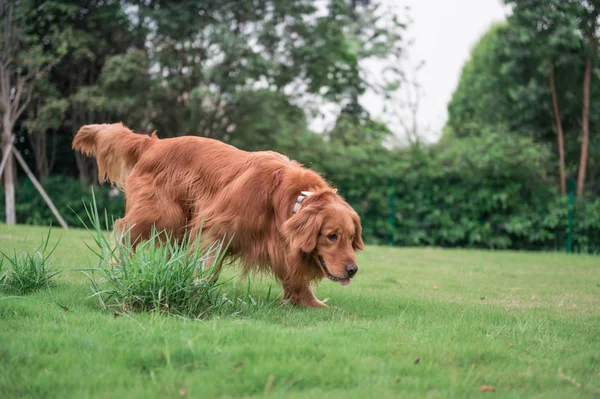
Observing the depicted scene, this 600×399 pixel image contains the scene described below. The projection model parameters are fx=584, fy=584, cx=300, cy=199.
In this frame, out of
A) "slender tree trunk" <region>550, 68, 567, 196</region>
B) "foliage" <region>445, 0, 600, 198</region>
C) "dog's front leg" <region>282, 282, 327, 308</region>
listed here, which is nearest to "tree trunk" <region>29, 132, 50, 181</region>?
"foliage" <region>445, 0, 600, 198</region>

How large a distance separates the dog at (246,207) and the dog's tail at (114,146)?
1cm

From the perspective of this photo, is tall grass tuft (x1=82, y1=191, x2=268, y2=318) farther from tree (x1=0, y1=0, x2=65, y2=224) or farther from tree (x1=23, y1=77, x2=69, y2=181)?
tree (x1=23, y1=77, x2=69, y2=181)

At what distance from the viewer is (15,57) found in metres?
16.3

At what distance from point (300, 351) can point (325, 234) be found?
5.05 feet

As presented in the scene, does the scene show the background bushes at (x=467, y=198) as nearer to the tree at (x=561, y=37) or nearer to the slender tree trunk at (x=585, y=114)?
the slender tree trunk at (x=585, y=114)

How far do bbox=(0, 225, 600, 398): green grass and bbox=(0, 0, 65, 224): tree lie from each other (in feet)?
37.4

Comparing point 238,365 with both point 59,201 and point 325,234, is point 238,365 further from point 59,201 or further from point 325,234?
point 59,201

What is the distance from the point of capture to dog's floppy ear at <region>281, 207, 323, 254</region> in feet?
15.6

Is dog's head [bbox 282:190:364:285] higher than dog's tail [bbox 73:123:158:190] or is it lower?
lower

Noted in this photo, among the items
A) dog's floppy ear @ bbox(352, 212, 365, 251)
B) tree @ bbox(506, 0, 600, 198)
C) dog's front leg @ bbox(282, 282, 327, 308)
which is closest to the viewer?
dog's floppy ear @ bbox(352, 212, 365, 251)

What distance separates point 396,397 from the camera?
9.16 feet

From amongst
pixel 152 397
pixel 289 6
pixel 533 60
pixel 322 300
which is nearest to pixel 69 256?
pixel 322 300

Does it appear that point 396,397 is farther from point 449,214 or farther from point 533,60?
point 533,60

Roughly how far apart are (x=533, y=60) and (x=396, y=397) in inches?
654
